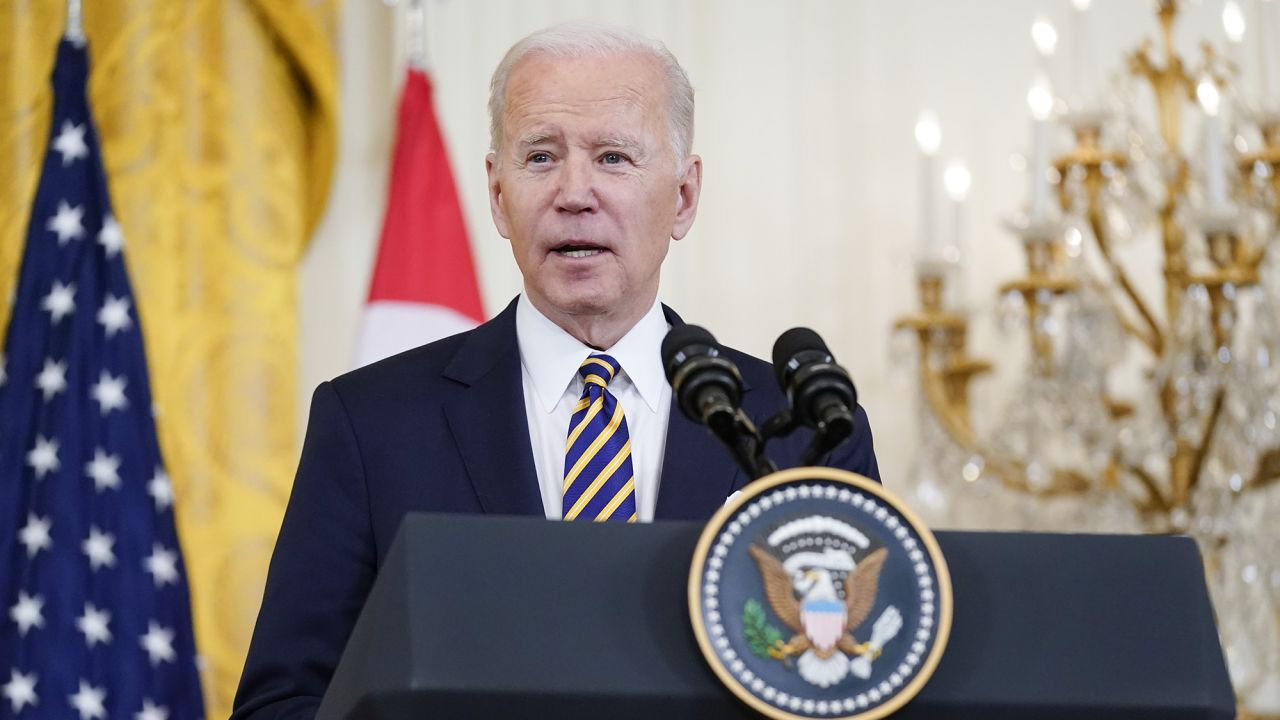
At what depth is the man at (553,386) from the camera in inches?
67.9

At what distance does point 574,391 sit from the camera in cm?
188

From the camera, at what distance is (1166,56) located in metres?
4.20

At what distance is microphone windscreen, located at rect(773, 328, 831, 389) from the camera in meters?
1.29

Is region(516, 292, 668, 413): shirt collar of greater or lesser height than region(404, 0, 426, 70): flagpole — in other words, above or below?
below

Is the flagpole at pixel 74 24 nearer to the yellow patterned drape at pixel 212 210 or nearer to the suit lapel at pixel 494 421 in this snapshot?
the yellow patterned drape at pixel 212 210

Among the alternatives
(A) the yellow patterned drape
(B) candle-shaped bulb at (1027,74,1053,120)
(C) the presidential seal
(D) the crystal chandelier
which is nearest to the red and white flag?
(A) the yellow patterned drape

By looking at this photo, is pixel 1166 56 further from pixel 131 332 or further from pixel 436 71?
pixel 131 332

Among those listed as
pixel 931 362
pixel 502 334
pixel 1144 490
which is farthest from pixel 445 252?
pixel 502 334

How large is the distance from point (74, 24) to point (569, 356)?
2.46 meters

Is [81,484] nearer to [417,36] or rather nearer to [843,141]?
[417,36]

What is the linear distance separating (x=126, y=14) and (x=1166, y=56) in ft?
8.79

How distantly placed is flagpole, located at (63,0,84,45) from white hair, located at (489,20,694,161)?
2280 millimetres

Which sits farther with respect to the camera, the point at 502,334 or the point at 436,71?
the point at 436,71

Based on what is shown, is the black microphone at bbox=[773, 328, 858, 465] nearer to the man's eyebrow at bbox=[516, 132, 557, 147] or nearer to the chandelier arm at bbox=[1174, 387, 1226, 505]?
the man's eyebrow at bbox=[516, 132, 557, 147]
